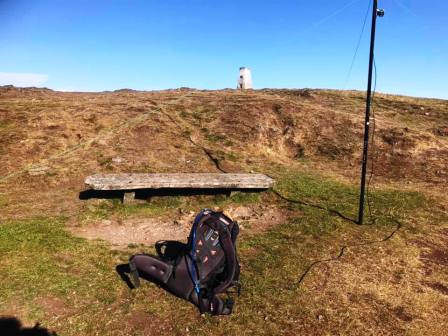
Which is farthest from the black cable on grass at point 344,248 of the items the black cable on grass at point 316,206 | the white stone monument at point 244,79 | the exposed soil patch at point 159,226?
the white stone monument at point 244,79

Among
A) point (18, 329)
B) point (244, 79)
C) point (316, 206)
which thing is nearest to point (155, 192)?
point (316, 206)

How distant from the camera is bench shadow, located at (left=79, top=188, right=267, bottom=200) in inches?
454

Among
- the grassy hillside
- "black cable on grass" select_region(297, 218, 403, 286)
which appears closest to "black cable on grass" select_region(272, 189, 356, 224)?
the grassy hillside

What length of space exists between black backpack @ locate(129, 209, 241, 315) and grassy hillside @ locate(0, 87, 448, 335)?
0.25 m

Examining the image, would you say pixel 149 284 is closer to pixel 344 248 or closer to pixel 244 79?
pixel 344 248

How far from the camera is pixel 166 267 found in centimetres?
651

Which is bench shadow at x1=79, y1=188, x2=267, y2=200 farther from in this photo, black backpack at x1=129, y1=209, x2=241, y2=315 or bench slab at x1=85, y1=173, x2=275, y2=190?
black backpack at x1=129, y1=209, x2=241, y2=315

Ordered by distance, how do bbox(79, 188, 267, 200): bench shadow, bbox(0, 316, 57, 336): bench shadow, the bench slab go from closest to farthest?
bbox(0, 316, 57, 336): bench shadow
the bench slab
bbox(79, 188, 267, 200): bench shadow

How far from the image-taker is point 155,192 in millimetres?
11984

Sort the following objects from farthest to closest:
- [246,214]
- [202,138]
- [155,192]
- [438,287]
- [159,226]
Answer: [202,138]
[155,192]
[246,214]
[159,226]
[438,287]

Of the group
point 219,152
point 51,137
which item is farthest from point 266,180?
point 51,137

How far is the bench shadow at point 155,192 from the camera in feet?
37.8

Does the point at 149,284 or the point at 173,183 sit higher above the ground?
the point at 173,183

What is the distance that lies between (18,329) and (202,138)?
12.9 meters
